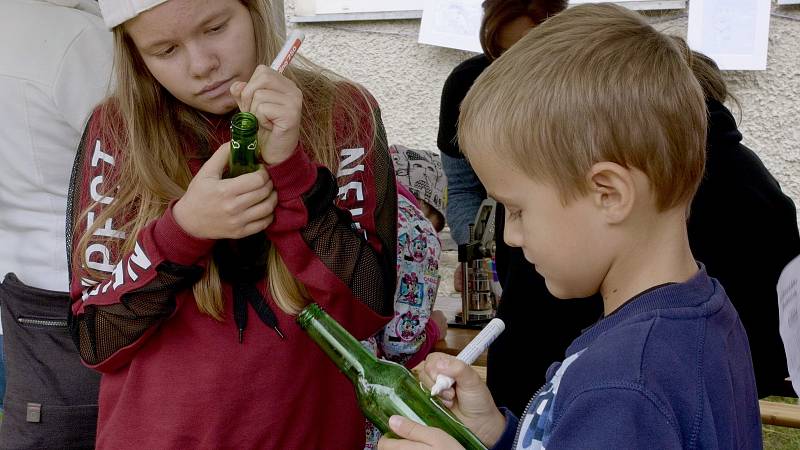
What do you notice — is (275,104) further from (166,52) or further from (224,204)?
(166,52)

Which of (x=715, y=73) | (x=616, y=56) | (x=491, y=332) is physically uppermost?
(x=616, y=56)

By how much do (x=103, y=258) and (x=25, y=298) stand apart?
1.11 ft

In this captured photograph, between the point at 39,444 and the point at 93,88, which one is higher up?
the point at 93,88

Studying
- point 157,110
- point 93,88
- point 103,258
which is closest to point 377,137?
point 157,110

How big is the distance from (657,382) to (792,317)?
0.48 meters

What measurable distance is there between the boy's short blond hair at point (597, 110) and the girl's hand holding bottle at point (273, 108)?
1.05 ft

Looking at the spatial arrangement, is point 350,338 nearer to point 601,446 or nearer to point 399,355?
point 601,446

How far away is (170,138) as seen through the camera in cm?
148

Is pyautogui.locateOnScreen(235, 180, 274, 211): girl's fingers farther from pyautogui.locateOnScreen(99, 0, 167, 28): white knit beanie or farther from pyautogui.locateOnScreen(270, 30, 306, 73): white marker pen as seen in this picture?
pyautogui.locateOnScreen(99, 0, 167, 28): white knit beanie

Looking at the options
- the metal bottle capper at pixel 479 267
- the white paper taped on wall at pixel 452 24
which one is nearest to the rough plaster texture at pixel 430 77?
the white paper taped on wall at pixel 452 24

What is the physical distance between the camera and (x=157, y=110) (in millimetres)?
1504

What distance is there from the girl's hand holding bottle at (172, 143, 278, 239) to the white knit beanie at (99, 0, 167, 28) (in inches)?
11.0

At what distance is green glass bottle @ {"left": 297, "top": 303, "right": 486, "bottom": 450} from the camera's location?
3.54 feet

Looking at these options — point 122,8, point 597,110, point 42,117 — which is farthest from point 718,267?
point 42,117
